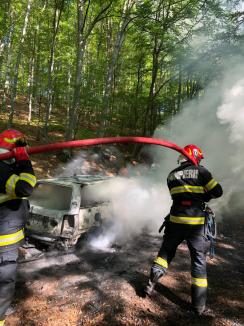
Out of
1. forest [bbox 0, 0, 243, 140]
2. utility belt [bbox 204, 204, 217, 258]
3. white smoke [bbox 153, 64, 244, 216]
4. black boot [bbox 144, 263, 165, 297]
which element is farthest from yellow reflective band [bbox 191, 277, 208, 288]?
forest [bbox 0, 0, 243, 140]

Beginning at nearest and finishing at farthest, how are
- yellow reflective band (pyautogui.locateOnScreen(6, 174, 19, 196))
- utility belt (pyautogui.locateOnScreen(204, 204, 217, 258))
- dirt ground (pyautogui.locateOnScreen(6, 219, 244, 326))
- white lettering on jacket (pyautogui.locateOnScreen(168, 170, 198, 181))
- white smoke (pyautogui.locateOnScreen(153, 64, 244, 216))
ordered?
yellow reflective band (pyautogui.locateOnScreen(6, 174, 19, 196)), dirt ground (pyautogui.locateOnScreen(6, 219, 244, 326)), white lettering on jacket (pyautogui.locateOnScreen(168, 170, 198, 181)), utility belt (pyautogui.locateOnScreen(204, 204, 217, 258)), white smoke (pyautogui.locateOnScreen(153, 64, 244, 216))

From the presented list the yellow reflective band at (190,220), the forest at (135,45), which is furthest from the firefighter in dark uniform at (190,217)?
the forest at (135,45)

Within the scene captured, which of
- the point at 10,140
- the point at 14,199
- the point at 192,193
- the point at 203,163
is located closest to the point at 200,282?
the point at 192,193

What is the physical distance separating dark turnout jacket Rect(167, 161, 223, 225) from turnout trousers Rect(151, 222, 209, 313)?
0.11 m

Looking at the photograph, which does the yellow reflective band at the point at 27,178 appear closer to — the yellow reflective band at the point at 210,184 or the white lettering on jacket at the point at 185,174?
the white lettering on jacket at the point at 185,174

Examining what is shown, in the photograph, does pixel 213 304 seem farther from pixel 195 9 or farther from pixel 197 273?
pixel 195 9

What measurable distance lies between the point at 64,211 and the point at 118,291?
6.71 feet

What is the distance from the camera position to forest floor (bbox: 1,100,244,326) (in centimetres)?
391

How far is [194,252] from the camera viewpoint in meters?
4.23

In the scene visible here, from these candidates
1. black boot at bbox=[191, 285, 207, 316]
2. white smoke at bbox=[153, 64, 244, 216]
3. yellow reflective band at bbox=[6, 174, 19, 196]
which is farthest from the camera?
white smoke at bbox=[153, 64, 244, 216]

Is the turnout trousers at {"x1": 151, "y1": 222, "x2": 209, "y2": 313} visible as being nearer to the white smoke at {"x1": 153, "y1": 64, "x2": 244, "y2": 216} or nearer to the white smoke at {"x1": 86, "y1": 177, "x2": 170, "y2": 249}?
the white smoke at {"x1": 86, "y1": 177, "x2": 170, "y2": 249}

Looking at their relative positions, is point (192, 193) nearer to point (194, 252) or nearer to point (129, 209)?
point (194, 252)

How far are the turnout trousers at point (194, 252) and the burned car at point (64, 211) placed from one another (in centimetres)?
221

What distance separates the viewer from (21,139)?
332 centimetres
